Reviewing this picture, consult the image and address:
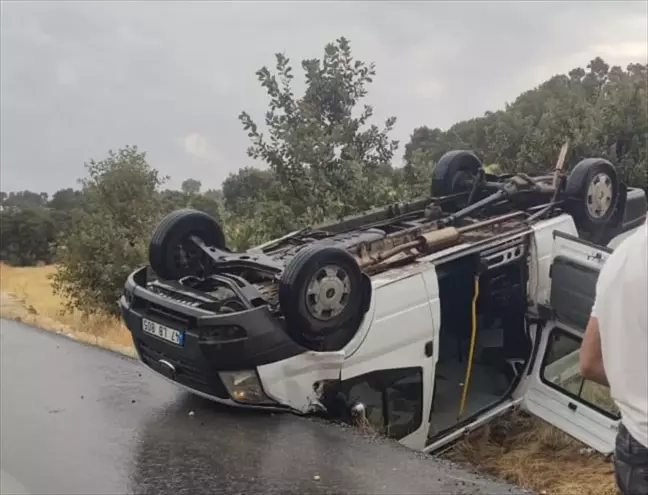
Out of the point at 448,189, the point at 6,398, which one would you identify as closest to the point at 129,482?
the point at 6,398

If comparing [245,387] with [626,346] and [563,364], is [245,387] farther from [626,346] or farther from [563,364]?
[626,346]

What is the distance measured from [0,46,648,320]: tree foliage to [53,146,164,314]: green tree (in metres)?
0.02

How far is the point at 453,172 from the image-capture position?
25.2ft

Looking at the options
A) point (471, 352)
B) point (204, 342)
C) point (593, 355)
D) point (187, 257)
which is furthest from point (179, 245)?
point (593, 355)

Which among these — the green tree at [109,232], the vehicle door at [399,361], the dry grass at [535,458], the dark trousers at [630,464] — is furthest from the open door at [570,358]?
the green tree at [109,232]

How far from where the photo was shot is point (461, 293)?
5.95m

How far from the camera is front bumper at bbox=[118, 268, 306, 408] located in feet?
16.8

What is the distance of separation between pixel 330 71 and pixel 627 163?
19.4 feet

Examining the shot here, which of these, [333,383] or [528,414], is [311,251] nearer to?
[333,383]

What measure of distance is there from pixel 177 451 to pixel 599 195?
386 cm

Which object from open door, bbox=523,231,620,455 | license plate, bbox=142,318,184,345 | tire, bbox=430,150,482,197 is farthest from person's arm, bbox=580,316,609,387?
tire, bbox=430,150,482,197

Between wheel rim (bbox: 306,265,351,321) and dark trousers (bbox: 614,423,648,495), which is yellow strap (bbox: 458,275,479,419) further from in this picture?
dark trousers (bbox: 614,423,648,495)

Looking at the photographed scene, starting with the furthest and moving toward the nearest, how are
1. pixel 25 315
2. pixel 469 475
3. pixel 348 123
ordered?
pixel 348 123 → pixel 25 315 → pixel 469 475

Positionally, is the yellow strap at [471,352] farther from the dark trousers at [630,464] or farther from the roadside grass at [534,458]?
the dark trousers at [630,464]
